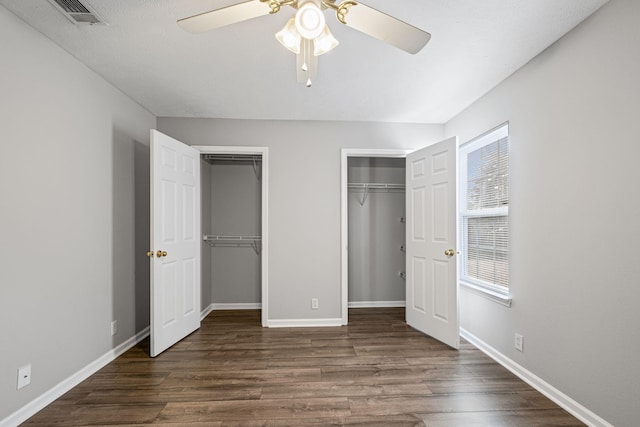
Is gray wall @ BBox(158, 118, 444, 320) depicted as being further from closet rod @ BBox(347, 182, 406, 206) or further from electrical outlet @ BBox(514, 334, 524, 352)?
electrical outlet @ BBox(514, 334, 524, 352)

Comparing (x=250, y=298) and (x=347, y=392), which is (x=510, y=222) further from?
(x=250, y=298)

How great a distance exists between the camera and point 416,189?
3.54 metres

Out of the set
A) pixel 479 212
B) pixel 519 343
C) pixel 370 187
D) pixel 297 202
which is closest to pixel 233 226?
pixel 297 202

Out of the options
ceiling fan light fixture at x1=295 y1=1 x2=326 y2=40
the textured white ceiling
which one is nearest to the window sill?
the textured white ceiling

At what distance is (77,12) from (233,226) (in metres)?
2.93

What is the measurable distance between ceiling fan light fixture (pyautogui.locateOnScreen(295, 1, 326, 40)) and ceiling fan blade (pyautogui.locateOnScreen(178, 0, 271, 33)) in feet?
0.51

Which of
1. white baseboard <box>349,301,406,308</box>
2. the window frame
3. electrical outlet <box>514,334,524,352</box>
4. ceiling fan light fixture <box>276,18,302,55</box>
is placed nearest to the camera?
ceiling fan light fixture <box>276,18,302,55</box>

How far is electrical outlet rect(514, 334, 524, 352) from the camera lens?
2404 mm

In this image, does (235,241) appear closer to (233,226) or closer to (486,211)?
(233,226)

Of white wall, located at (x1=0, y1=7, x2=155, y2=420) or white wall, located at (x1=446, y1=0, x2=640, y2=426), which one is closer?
white wall, located at (x1=446, y1=0, x2=640, y2=426)

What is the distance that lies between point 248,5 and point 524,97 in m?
2.22

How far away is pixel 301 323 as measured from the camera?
3607 millimetres

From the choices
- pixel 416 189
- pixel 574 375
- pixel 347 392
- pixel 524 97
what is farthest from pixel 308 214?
pixel 574 375

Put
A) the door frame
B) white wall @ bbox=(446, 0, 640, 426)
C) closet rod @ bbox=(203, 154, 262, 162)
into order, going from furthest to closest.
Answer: closet rod @ bbox=(203, 154, 262, 162)
the door frame
white wall @ bbox=(446, 0, 640, 426)
